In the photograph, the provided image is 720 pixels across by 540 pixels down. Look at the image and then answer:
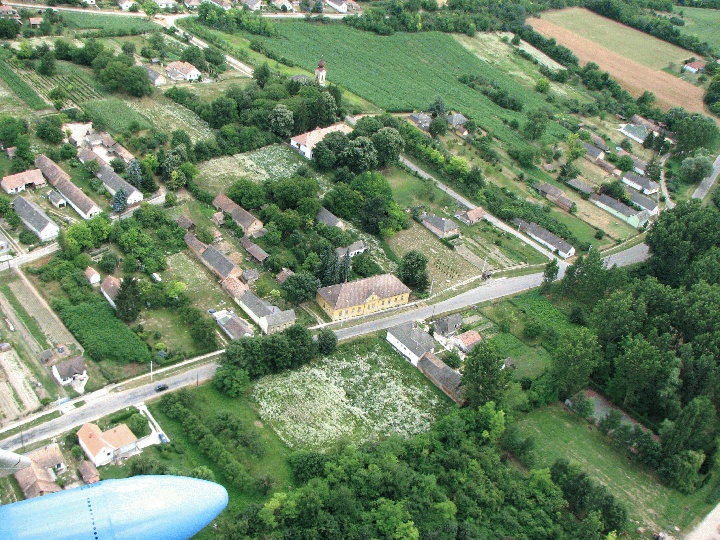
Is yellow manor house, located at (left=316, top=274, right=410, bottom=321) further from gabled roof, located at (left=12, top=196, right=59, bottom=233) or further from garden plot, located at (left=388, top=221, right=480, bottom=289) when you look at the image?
gabled roof, located at (left=12, top=196, right=59, bottom=233)

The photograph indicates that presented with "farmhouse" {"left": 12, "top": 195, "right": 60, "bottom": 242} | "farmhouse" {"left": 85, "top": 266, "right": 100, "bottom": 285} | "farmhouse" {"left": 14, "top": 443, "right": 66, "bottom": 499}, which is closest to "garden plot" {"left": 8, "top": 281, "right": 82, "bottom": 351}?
"farmhouse" {"left": 85, "top": 266, "right": 100, "bottom": 285}

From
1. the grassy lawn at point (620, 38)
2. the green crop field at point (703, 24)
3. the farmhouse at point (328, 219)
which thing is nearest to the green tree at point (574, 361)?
the farmhouse at point (328, 219)

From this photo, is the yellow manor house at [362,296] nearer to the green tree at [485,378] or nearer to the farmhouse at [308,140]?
the green tree at [485,378]

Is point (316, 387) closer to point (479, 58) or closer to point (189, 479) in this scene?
point (189, 479)

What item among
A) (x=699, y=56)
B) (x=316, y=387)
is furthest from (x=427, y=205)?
(x=699, y=56)

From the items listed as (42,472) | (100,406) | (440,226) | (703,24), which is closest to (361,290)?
(440,226)

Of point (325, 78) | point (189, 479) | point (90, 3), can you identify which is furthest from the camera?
point (90, 3)
